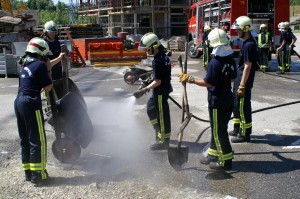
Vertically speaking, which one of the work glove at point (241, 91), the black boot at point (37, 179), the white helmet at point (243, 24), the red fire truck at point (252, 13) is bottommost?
the black boot at point (37, 179)

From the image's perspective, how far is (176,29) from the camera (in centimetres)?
4203

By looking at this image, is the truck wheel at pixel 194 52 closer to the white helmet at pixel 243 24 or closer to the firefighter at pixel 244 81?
the firefighter at pixel 244 81

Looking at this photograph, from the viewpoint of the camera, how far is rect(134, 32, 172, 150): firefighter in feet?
17.8

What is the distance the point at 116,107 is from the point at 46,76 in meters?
4.43

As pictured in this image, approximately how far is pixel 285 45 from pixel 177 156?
9402 mm

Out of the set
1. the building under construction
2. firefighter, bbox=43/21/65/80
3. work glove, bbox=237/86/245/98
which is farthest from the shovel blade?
the building under construction

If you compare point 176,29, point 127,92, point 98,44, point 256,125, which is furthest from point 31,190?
point 176,29

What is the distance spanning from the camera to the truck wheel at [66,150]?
5250mm

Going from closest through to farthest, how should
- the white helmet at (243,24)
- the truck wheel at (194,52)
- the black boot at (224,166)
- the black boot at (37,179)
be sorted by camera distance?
1. the black boot at (37,179)
2. the black boot at (224,166)
3. the white helmet at (243,24)
4. the truck wheel at (194,52)

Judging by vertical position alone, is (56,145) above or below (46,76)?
below

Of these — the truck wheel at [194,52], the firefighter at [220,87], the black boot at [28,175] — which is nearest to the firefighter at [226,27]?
the truck wheel at [194,52]

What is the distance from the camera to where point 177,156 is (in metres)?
4.98

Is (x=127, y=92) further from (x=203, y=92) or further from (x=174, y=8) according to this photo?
(x=174, y=8)

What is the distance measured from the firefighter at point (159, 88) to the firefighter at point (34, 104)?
57.4 inches
